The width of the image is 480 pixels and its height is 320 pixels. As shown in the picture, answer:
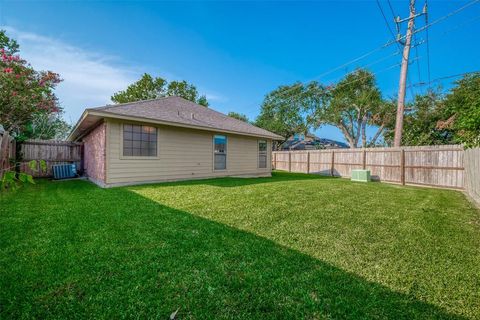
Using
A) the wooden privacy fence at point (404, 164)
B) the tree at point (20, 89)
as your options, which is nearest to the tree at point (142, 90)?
the tree at point (20, 89)

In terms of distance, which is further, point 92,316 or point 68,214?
point 68,214

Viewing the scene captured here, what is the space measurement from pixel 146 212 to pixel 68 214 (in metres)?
1.32

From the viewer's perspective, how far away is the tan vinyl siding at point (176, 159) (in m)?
7.01

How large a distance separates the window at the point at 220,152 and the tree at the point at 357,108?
15.0 meters

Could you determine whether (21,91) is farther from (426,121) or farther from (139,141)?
(426,121)

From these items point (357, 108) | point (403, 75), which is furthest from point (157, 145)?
point (357, 108)

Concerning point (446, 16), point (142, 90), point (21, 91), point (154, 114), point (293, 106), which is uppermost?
point (142, 90)

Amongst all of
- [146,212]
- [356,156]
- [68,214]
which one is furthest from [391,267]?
[356,156]

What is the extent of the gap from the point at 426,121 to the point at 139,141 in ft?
61.1

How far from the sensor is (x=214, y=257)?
242cm

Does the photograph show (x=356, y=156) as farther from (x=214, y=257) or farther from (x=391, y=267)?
(x=214, y=257)

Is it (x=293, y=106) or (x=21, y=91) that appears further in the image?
(x=293, y=106)

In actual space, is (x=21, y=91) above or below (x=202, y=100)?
below

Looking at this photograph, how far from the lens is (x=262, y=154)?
40.7ft
